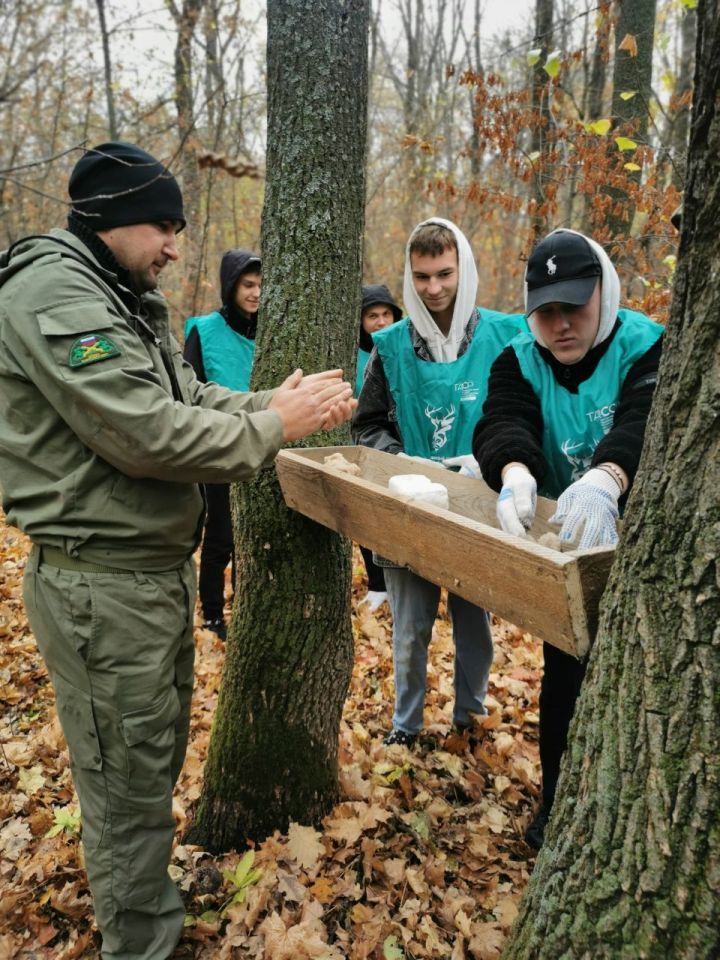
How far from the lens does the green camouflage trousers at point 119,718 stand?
203 centimetres

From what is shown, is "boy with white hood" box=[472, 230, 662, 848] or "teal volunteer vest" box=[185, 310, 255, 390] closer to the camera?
"boy with white hood" box=[472, 230, 662, 848]

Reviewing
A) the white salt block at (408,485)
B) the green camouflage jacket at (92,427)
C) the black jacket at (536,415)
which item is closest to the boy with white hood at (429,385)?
the black jacket at (536,415)

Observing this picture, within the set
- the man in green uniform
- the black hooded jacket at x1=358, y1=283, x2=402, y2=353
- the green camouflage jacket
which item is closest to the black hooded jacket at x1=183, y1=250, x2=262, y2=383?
the black hooded jacket at x1=358, y1=283, x2=402, y2=353

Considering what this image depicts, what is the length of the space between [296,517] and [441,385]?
1.05m

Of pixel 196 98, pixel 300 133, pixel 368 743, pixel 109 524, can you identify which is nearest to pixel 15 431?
pixel 109 524

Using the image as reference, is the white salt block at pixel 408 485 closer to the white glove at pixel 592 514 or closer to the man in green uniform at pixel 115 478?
the man in green uniform at pixel 115 478

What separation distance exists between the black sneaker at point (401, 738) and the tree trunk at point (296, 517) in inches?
A: 21.2

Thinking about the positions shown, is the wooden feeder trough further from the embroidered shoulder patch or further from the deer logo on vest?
the embroidered shoulder patch

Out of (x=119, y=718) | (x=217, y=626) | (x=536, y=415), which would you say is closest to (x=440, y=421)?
(x=536, y=415)

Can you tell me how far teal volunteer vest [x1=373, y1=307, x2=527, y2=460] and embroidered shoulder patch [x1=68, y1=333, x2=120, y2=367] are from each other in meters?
1.61

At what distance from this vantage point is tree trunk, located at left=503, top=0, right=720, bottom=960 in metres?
1.16

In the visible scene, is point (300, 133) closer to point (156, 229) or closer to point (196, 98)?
point (156, 229)

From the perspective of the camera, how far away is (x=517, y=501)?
6.91 ft

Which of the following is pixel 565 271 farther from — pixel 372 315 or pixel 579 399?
pixel 372 315
